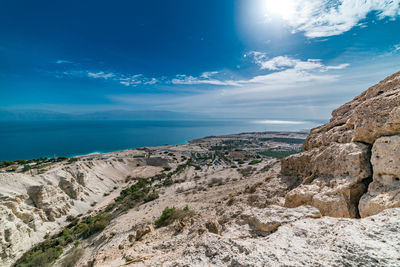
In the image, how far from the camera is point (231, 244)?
4359mm

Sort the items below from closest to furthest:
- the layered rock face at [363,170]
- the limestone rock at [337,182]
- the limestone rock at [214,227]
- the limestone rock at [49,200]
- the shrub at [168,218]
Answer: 1. the layered rock face at [363,170]
2. the limestone rock at [337,182]
3. the limestone rock at [214,227]
4. the shrub at [168,218]
5. the limestone rock at [49,200]

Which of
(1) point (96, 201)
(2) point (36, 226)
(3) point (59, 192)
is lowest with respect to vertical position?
(1) point (96, 201)

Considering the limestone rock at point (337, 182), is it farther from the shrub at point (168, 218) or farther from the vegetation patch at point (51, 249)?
the vegetation patch at point (51, 249)

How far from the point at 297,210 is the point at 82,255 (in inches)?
588

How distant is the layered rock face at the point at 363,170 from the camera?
16.3ft

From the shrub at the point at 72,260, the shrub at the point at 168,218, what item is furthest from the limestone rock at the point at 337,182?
the shrub at the point at 72,260

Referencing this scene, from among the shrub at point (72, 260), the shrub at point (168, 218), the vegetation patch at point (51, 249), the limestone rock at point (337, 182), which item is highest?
the limestone rock at point (337, 182)

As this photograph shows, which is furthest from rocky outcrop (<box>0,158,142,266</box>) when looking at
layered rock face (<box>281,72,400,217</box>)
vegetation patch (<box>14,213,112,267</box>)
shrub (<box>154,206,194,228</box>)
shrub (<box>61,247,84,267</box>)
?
layered rock face (<box>281,72,400,217</box>)

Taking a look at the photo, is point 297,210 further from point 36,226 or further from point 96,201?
point 96,201

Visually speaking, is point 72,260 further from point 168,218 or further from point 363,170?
point 363,170

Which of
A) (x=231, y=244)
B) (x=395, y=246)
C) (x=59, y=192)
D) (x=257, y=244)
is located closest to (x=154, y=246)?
(x=231, y=244)

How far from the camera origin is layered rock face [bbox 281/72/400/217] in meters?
4.98

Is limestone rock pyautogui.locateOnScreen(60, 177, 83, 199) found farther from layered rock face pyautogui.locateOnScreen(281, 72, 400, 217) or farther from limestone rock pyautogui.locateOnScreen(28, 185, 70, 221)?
Answer: layered rock face pyautogui.locateOnScreen(281, 72, 400, 217)

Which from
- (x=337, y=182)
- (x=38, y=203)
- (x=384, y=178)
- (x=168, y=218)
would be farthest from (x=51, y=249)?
(x=384, y=178)
